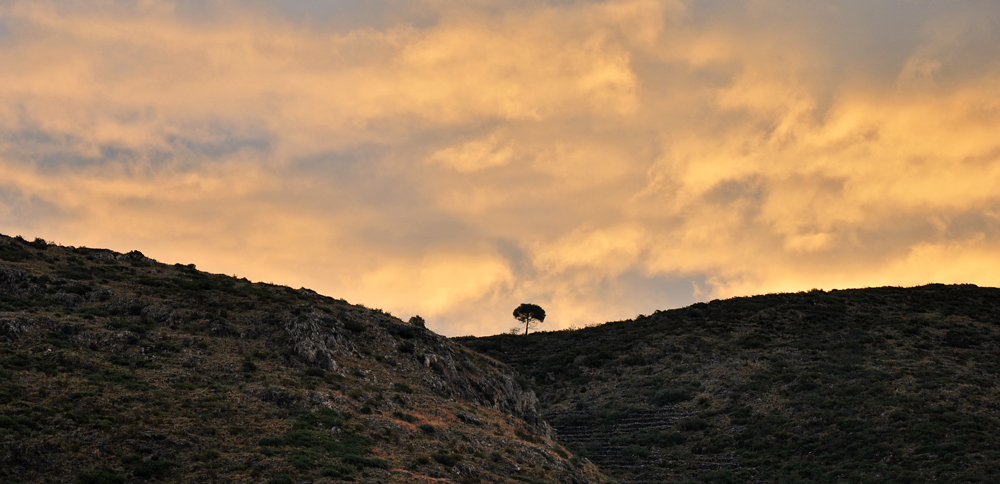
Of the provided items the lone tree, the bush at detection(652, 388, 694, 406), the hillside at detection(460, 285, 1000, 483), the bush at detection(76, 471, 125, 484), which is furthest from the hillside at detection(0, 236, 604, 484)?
the lone tree

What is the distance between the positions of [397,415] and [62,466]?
21.4 meters

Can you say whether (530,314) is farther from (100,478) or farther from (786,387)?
(100,478)

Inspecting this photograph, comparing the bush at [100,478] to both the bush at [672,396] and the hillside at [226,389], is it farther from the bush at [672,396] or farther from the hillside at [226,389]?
the bush at [672,396]

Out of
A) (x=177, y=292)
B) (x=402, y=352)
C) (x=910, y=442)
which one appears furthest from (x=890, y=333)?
(x=177, y=292)

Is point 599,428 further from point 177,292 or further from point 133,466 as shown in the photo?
point 133,466

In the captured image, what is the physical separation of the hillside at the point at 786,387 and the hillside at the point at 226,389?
748 inches

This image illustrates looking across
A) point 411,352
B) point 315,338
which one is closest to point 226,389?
point 315,338

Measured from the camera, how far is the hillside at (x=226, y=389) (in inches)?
1457

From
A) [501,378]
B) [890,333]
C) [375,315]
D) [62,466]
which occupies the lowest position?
[62,466]

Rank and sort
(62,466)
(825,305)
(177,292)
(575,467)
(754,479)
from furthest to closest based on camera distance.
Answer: (825,305), (754,479), (177,292), (575,467), (62,466)

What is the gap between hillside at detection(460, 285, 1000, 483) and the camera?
63.5 meters

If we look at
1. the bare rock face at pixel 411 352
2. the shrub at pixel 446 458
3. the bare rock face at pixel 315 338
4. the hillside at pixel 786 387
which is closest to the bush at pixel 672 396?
the hillside at pixel 786 387

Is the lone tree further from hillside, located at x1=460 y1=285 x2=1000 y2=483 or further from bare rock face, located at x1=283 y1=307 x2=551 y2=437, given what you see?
bare rock face, located at x1=283 y1=307 x2=551 y2=437

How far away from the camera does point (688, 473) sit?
220 feet
